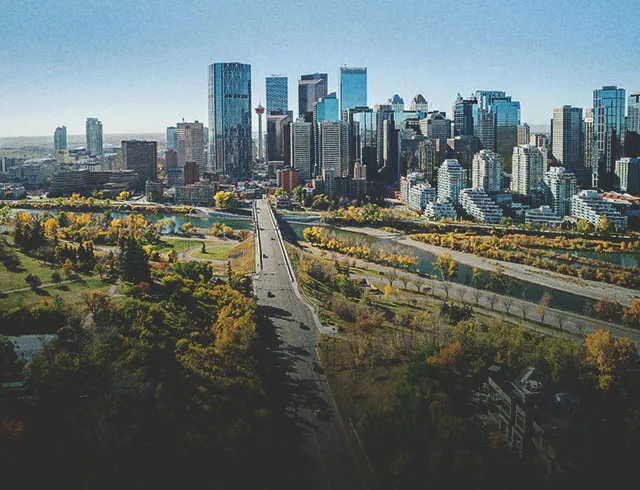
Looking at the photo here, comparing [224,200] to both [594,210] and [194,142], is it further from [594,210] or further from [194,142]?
[194,142]

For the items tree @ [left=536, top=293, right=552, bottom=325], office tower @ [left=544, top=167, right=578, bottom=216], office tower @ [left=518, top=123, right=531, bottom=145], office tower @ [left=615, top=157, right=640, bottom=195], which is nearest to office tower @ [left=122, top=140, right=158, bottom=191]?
office tower @ [left=518, top=123, right=531, bottom=145]

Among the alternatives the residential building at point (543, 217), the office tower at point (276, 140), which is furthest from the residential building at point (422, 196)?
the office tower at point (276, 140)

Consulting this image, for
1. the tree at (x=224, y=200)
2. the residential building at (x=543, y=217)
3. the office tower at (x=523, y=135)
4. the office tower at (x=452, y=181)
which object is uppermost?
the office tower at (x=523, y=135)

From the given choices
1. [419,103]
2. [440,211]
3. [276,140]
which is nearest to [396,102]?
[419,103]

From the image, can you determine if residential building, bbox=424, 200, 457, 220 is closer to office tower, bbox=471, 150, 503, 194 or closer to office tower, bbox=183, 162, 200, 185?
office tower, bbox=471, 150, 503, 194

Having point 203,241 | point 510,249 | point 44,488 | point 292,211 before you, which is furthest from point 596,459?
point 292,211

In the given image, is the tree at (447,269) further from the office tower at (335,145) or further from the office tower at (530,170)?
the office tower at (335,145)

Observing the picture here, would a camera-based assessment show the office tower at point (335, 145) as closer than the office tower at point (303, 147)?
Yes
